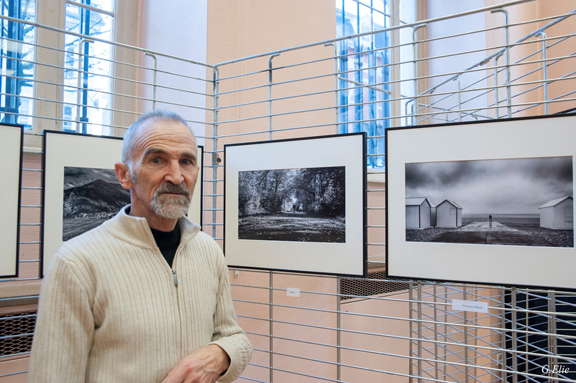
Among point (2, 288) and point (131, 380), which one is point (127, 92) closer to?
point (2, 288)

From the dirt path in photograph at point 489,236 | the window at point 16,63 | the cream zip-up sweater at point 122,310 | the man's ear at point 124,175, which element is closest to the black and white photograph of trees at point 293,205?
the dirt path in photograph at point 489,236

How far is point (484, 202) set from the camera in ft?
4.72

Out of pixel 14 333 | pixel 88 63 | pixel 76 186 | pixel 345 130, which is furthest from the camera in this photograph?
pixel 345 130

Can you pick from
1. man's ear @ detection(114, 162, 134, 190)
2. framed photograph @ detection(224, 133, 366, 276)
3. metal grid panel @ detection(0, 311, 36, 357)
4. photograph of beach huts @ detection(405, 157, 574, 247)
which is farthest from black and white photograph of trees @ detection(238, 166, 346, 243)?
metal grid panel @ detection(0, 311, 36, 357)

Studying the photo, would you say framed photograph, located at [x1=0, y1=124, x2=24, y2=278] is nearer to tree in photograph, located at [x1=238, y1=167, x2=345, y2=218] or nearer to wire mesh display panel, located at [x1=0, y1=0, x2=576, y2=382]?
wire mesh display panel, located at [x1=0, y1=0, x2=576, y2=382]

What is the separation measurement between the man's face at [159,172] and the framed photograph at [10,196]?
661 mm

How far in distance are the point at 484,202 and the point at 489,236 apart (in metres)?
0.12

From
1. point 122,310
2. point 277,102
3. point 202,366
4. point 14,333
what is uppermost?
point 277,102

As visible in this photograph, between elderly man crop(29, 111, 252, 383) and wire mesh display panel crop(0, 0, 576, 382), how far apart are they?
59 centimetres

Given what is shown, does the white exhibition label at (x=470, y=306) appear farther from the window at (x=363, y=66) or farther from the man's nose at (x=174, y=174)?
the window at (x=363, y=66)

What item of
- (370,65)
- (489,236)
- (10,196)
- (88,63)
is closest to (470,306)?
(489,236)

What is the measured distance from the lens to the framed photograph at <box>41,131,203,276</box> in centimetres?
162

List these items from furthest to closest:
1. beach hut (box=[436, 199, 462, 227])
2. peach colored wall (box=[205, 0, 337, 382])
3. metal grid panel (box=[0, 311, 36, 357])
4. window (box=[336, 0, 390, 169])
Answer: window (box=[336, 0, 390, 169]), peach colored wall (box=[205, 0, 337, 382]), metal grid panel (box=[0, 311, 36, 357]), beach hut (box=[436, 199, 462, 227])

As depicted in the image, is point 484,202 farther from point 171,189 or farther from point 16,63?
point 16,63
